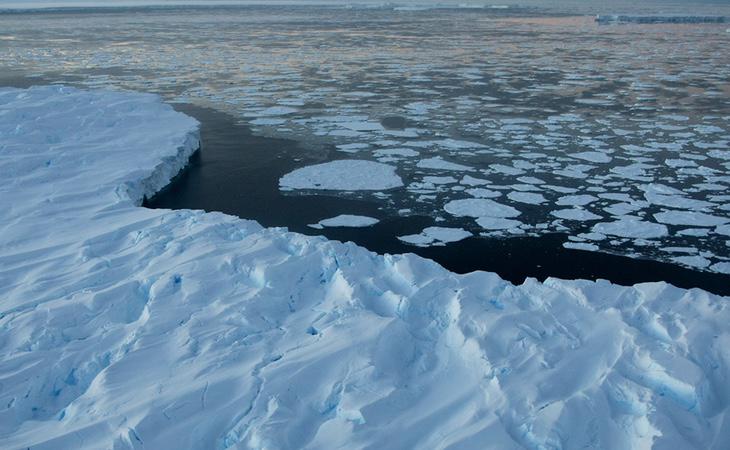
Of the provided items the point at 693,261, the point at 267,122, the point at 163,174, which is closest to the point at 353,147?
the point at 267,122

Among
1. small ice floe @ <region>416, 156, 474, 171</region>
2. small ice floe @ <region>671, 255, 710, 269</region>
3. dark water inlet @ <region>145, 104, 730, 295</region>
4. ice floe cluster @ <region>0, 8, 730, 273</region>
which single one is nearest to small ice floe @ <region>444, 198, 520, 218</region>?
ice floe cluster @ <region>0, 8, 730, 273</region>

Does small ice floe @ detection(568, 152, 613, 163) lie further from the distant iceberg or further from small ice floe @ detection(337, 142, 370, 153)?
the distant iceberg

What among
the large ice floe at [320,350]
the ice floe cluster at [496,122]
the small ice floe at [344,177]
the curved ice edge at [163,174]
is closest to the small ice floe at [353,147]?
the ice floe cluster at [496,122]

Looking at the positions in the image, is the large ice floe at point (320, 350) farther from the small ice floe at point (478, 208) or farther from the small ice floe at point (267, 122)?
the small ice floe at point (267, 122)

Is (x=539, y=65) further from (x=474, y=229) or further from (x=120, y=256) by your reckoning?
(x=120, y=256)

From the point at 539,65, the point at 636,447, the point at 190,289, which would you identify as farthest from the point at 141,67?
the point at 636,447

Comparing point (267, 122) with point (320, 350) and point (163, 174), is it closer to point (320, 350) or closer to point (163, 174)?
point (163, 174)
